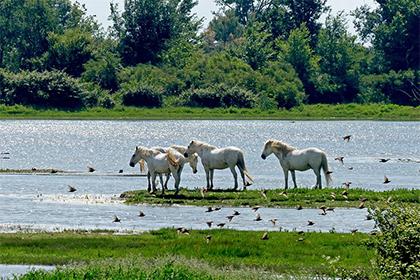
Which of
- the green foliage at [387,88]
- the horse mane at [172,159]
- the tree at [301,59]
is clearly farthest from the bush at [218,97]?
the horse mane at [172,159]

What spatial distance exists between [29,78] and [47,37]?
11593mm

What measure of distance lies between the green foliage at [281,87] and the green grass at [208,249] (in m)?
71.3

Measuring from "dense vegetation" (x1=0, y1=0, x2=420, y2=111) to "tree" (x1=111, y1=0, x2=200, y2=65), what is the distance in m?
0.09

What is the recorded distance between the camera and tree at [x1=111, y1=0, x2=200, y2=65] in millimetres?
107125

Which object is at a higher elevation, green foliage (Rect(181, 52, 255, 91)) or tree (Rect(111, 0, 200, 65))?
tree (Rect(111, 0, 200, 65))

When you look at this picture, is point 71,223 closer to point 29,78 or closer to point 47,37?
point 29,78

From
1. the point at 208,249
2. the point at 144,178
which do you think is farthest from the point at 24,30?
the point at 208,249

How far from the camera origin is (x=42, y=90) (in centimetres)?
9438

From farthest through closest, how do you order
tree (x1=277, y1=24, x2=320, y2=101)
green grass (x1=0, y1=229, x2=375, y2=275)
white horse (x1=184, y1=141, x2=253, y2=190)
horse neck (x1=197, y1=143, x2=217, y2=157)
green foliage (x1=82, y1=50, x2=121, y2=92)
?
tree (x1=277, y1=24, x2=320, y2=101) < green foliage (x1=82, y1=50, x2=121, y2=92) < horse neck (x1=197, y1=143, x2=217, y2=157) < white horse (x1=184, y1=141, x2=253, y2=190) < green grass (x1=0, y1=229, x2=375, y2=275)

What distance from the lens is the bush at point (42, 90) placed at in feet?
308

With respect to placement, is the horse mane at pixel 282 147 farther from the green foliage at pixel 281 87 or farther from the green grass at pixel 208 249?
the green foliage at pixel 281 87

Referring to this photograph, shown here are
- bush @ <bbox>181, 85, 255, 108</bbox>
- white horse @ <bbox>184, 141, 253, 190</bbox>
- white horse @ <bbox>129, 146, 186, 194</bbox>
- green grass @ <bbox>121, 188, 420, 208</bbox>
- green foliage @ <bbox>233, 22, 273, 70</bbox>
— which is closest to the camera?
green grass @ <bbox>121, 188, 420, 208</bbox>

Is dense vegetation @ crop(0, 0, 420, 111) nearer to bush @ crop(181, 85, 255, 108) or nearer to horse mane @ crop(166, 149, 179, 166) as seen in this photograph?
bush @ crop(181, 85, 255, 108)

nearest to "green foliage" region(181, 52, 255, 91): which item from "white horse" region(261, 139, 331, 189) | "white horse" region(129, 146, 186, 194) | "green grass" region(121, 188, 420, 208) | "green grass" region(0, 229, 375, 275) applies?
"white horse" region(261, 139, 331, 189)
